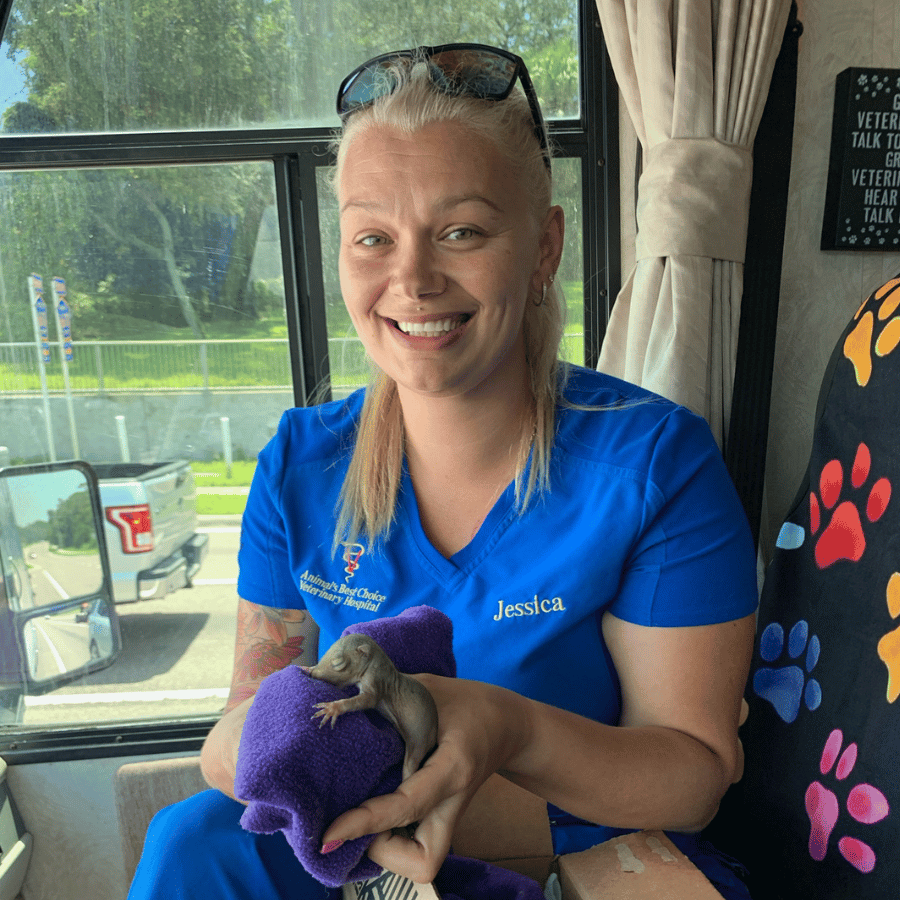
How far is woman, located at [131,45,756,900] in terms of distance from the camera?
2.79 feet

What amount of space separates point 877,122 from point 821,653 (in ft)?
4.50

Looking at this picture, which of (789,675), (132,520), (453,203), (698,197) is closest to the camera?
(453,203)

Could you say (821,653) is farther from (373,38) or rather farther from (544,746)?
(373,38)

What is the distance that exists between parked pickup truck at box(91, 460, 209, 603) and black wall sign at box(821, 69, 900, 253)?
180 centimetres

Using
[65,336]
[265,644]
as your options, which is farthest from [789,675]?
[65,336]

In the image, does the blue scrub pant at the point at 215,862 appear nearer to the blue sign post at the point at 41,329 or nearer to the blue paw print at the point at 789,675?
the blue paw print at the point at 789,675

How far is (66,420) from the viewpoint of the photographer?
1978 millimetres

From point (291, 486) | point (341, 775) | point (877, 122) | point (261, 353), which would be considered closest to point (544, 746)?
point (341, 775)

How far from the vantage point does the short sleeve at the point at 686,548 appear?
35.4 inches

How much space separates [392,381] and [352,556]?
0.95 feet

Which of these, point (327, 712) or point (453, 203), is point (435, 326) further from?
point (327, 712)

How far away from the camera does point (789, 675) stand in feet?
3.82

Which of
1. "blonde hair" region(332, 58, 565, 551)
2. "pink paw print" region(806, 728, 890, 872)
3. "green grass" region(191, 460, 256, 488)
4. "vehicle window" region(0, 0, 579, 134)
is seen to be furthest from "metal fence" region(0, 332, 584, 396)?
"pink paw print" region(806, 728, 890, 872)

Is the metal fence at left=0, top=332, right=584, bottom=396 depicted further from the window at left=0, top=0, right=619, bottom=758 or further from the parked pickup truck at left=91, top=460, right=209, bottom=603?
the parked pickup truck at left=91, top=460, right=209, bottom=603
